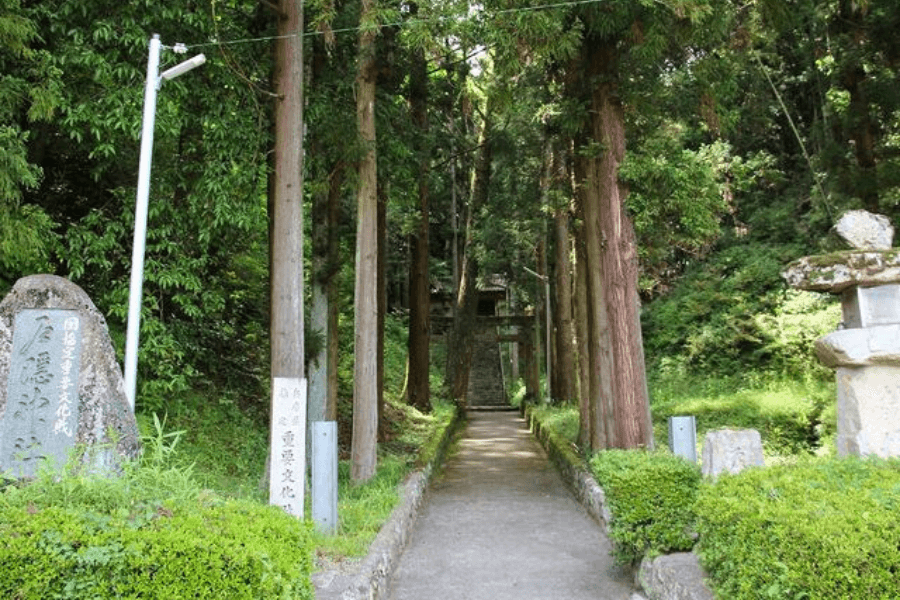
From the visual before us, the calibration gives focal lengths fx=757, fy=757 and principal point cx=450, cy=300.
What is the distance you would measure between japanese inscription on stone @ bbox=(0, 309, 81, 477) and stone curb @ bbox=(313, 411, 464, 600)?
2.29 meters

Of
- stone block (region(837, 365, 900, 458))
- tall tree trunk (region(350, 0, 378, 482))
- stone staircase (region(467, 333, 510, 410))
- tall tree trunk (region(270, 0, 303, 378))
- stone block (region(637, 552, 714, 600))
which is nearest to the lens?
stone block (region(637, 552, 714, 600))

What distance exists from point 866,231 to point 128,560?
6967mm

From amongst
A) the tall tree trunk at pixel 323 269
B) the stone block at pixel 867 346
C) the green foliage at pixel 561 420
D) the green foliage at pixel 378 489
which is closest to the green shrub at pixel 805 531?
the stone block at pixel 867 346

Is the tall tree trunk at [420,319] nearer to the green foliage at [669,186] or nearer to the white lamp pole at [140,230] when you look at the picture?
the green foliage at [669,186]

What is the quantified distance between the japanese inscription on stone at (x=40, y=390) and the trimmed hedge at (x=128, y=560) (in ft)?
7.07

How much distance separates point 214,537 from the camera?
372 cm

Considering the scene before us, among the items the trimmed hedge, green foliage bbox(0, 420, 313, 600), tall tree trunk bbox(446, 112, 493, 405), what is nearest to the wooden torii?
tall tree trunk bbox(446, 112, 493, 405)

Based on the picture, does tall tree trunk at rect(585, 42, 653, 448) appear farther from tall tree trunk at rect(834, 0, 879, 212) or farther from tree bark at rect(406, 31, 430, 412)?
tree bark at rect(406, 31, 430, 412)

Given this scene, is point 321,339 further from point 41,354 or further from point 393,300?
point 393,300

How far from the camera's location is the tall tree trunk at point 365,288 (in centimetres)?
1034

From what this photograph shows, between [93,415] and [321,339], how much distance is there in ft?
15.8

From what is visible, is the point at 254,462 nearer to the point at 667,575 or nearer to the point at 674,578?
the point at 667,575

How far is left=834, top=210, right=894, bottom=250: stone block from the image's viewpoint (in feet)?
24.0

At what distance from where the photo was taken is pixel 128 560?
356cm
